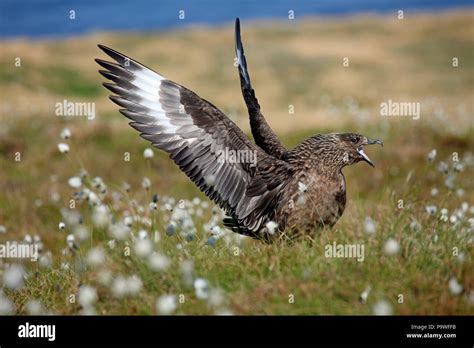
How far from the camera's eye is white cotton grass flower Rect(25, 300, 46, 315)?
4.03 metres

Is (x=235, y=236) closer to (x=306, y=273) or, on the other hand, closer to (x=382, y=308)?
(x=306, y=273)

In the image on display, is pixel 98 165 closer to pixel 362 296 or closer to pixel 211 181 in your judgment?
Answer: pixel 211 181

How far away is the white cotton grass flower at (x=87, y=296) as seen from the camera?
3967 mm

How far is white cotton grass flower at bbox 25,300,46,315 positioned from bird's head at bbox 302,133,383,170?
2.14 metres

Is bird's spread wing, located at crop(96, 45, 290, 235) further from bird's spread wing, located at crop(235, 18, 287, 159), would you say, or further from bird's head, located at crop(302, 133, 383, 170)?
bird's spread wing, located at crop(235, 18, 287, 159)

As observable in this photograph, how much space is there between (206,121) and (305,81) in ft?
98.5

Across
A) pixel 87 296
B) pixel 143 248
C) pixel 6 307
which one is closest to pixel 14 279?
pixel 6 307

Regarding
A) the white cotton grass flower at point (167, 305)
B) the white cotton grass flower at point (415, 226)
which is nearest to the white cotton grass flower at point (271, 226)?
the white cotton grass flower at point (415, 226)

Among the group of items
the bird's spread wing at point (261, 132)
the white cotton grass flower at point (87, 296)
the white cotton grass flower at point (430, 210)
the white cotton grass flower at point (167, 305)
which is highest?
the bird's spread wing at point (261, 132)

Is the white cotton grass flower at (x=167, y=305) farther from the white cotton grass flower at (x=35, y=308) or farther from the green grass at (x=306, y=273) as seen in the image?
the white cotton grass flower at (x=35, y=308)

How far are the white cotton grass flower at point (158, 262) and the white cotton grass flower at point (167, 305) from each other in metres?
0.23

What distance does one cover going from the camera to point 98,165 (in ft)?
37.3

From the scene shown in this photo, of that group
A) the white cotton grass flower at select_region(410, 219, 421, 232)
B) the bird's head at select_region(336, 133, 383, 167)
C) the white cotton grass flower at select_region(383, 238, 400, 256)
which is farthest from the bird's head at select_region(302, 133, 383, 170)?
the white cotton grass flower at select_region(383, 238, 400, 256)
